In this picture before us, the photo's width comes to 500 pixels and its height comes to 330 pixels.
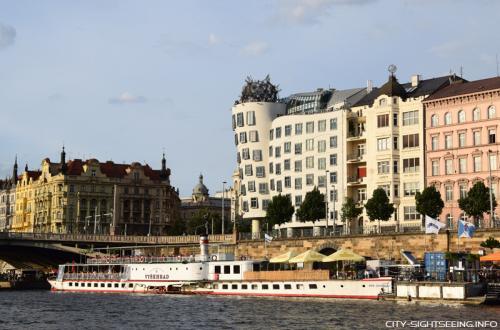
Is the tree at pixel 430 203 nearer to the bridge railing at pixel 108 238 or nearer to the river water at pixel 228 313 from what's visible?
the river water at pixel 228 313

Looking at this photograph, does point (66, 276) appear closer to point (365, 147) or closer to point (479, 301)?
point (365, 147)

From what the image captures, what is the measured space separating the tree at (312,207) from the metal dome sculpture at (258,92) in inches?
1065

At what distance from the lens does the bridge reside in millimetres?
140375

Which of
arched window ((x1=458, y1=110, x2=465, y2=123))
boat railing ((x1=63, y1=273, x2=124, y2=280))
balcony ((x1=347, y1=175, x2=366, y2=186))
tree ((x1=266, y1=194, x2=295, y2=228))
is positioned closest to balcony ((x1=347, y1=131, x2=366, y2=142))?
balcony ((x1=347, y1=175, x2=366, y2=186))

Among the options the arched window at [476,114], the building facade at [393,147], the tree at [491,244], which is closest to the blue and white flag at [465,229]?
the tree at [491,244]

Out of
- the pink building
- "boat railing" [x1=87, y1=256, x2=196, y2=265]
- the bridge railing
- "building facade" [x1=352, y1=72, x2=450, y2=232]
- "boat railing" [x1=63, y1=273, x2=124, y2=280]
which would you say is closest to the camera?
"boat railing" [x1=87, y1=256, x2=196, y2=265]

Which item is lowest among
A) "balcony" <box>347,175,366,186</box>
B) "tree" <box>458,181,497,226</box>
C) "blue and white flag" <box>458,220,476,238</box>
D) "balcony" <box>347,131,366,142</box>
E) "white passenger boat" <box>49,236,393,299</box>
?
"white passenger boat" <box>49,236,393,299</box>

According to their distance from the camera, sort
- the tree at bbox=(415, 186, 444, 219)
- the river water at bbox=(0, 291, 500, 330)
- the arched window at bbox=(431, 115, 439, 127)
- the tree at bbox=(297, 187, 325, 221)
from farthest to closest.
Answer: the tree at bbox=(297, 187, 325, 221) < the arched window at bbox=(431, 115, 439, 127) < the tree at bbox=(415, 186, 444, 219) < the river water at bbox=(0, 291, 500, 330)

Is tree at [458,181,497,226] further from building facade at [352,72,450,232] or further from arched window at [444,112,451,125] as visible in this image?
arched window at [444,112,451,125]

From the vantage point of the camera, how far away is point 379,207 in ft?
380

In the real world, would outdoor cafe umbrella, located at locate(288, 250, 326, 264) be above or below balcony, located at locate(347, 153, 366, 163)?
below

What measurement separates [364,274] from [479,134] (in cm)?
3456

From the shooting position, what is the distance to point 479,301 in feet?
253

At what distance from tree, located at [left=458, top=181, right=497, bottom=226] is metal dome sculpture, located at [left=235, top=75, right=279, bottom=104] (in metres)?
51.0
